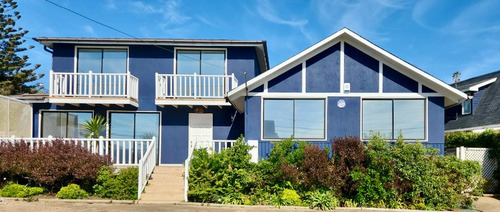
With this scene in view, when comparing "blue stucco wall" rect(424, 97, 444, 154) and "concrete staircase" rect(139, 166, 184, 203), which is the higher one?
"blue stucco wall" rect(424, 97, 444, 154)

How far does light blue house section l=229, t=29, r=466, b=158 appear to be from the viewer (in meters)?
12.7

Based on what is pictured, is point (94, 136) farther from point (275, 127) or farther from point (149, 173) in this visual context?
point (275, 127)

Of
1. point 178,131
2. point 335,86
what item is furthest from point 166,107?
point 335,86

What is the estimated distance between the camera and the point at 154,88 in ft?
54.2

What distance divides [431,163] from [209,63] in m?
10.2

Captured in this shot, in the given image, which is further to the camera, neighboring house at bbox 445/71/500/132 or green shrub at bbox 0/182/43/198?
neighboring house at bbox 445/71/500/132

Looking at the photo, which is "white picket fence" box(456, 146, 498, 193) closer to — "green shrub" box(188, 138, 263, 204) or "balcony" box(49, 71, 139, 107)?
"green shrub" box(188, 138, 263, 204)

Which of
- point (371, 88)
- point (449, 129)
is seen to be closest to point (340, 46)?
point (371, 88)

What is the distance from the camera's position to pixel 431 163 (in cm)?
1095

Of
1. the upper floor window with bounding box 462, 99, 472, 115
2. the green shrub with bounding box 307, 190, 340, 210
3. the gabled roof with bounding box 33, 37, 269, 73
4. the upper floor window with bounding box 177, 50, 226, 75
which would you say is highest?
the gabled roof with bounding box 33, 37, 269, 73

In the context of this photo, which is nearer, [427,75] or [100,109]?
[427,75]

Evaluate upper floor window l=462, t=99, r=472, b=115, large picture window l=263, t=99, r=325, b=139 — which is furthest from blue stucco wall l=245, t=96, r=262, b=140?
upper floor window l=462, t=99, r=472, b=115

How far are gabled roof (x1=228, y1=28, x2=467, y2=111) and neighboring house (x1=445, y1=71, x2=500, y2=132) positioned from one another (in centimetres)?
829

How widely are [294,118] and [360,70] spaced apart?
9.76 feet
